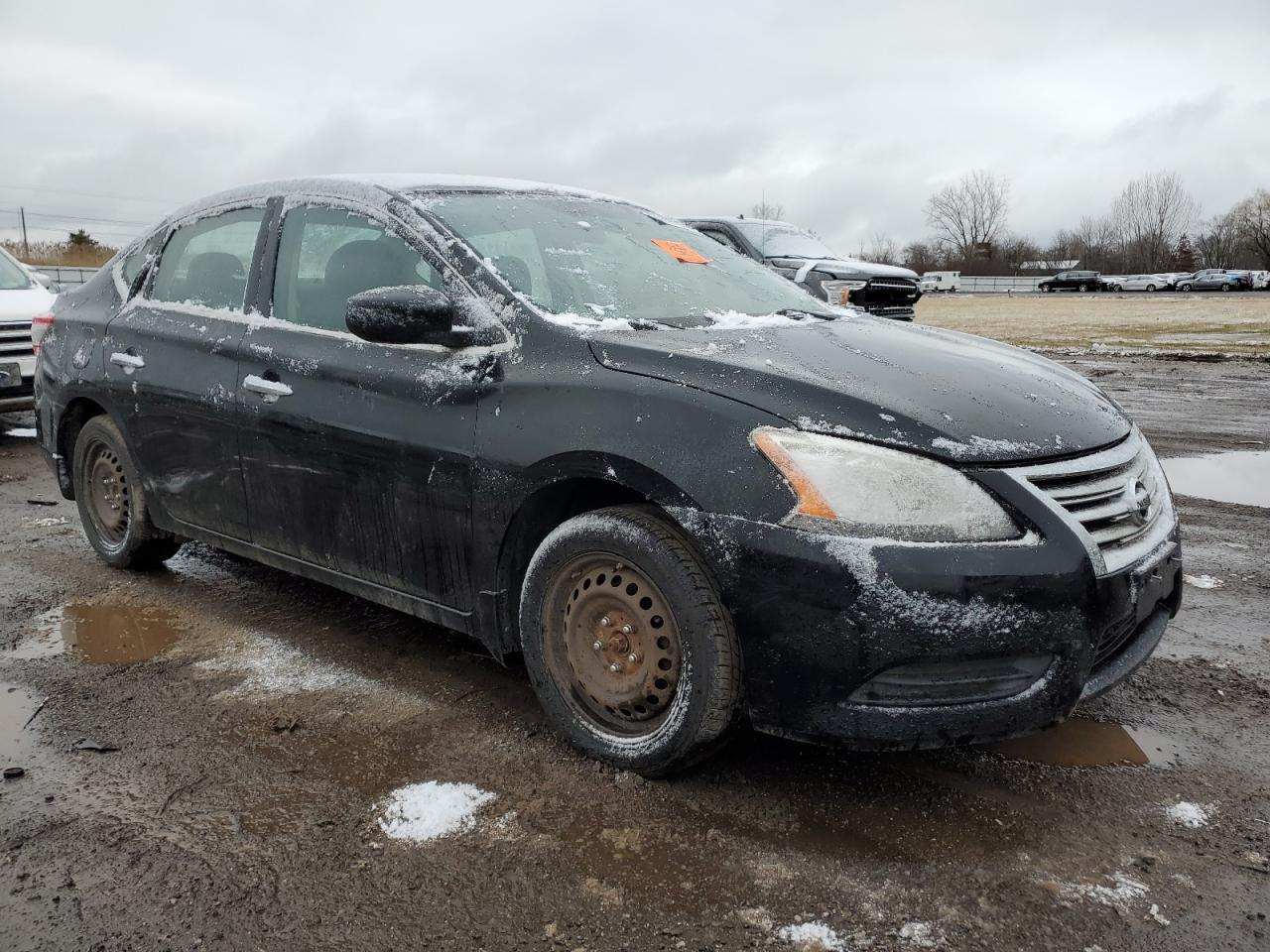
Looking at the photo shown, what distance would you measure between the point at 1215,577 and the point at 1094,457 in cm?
234

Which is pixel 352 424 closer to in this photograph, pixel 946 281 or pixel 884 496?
pixel 884 496

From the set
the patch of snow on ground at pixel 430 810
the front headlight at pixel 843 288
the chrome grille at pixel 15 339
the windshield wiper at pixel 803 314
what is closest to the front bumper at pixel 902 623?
the patch of snow on ground at pixel 430 810

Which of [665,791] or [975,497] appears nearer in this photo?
[975,497]

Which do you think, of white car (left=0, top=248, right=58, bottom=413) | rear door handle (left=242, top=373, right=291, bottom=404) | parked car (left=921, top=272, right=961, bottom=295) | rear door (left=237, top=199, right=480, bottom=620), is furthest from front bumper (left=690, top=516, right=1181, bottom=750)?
parked car (left=921, top=272, right=961, bottom=295)

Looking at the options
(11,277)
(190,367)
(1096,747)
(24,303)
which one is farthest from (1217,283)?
(190,367)

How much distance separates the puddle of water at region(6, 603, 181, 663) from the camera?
386cm

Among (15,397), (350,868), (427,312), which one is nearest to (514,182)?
(427,312)

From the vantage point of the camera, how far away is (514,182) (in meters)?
4.09

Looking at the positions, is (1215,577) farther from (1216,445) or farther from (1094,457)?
(1216,445)

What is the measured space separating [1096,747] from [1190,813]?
1.31 feet

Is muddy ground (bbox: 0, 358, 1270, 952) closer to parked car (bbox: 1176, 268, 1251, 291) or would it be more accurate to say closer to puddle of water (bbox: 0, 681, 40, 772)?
puddle of water (bbox: 0, 681, 40, 772)

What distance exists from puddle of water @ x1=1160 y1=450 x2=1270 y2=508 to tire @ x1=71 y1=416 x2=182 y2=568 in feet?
A: 18.1

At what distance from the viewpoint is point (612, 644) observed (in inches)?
111

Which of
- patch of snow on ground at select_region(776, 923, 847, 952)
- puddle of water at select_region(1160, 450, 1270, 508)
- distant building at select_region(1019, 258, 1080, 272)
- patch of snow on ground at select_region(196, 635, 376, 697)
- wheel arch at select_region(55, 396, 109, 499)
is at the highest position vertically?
distant building at select_region(1019, 258, 1080, 272)
